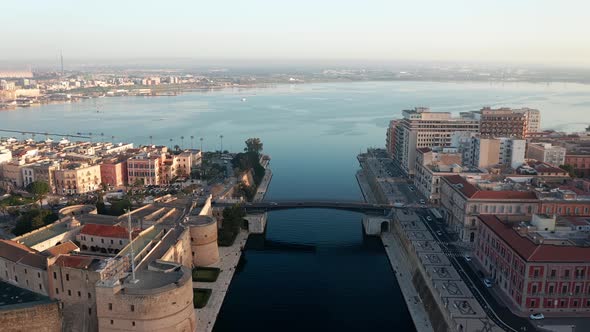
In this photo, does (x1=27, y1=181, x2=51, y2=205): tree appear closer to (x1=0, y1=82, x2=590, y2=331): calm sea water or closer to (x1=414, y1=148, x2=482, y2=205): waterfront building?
(x1=0, y1=82, x2=590, y2=331): calm sea water

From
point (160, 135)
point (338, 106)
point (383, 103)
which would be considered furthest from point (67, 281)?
point (383, 103)

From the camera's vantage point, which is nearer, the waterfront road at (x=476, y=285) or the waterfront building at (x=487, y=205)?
the waterfront road at (x=476, y=285)

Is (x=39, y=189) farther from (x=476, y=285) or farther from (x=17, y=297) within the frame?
(x=476, y=285)

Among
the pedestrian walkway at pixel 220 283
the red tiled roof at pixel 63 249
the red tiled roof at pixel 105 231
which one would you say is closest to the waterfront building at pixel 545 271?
the pedestrian walkway at pixel 220 283

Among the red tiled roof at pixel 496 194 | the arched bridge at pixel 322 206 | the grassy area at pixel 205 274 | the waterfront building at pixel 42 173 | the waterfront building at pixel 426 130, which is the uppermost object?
the waterfront building at pixel 426 130

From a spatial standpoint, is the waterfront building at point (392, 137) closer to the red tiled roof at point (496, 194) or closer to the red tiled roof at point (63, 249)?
the red tiled roof at point (496, 194)

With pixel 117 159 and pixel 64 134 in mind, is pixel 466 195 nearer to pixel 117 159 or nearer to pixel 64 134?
pixel 117 159

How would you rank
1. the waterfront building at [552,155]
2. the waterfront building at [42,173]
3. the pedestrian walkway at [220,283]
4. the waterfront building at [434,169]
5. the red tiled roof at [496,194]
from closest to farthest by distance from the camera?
the pedestrian walkway at [220,283]
the red tiled roof at [496,194]
the waterfront building at [434,169]
the waterfront building at [42,173]
the waterfront building at [552,155]
